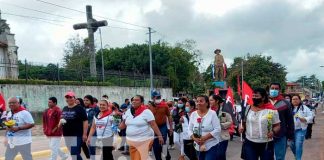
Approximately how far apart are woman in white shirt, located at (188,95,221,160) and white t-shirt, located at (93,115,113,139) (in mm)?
2447

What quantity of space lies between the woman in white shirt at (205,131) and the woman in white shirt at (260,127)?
47cm

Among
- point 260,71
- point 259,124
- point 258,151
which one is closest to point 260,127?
point 259,124

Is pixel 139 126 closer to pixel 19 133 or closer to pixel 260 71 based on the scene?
pixel 19 133

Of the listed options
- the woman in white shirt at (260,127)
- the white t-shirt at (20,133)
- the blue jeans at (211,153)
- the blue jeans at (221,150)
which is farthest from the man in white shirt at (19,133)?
the woman in white shirt at (260,127)

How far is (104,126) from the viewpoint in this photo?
9.00m

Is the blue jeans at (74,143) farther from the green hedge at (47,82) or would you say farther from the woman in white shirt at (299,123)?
the green hedge at (47,82)

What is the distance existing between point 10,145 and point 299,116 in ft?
18.8

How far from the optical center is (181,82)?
53.8 metres

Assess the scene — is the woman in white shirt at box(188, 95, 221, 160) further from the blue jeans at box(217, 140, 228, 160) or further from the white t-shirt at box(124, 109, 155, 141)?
the white t-shirt at box(124, 109, 155, 141)

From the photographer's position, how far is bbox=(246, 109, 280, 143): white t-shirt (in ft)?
21.8

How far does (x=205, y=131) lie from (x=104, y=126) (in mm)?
2729

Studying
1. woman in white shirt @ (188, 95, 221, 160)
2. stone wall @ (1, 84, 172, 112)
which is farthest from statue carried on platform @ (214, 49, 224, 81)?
woman in white shirt @ (188, 95, 221, 160)

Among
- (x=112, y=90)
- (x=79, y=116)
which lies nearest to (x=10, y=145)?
(x=79, y=116)

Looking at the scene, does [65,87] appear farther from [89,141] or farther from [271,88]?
[271,88]
